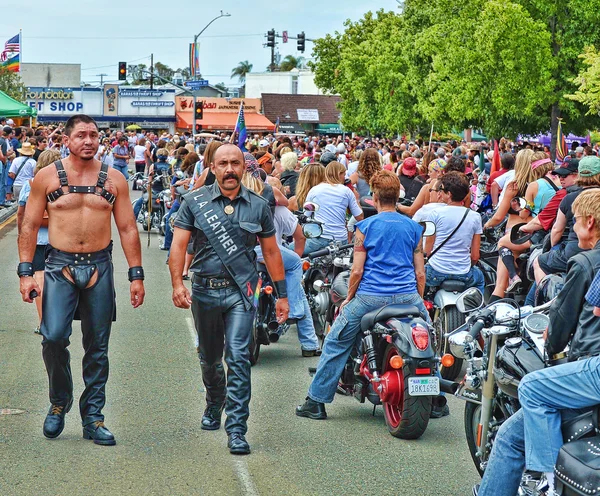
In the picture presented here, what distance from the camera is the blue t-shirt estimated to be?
7.22m

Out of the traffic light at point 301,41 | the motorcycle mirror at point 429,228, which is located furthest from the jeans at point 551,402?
the traffic light at point 301,41

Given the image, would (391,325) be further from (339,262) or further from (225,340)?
(339,262)

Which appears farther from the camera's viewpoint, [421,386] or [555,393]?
[421,386]

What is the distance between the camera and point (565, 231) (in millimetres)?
9109

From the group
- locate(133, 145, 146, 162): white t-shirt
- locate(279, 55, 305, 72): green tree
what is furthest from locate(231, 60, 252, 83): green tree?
locate(133, 145, 146, 162): white t-shirt

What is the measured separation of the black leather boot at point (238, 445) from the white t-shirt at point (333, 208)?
4.77 meters

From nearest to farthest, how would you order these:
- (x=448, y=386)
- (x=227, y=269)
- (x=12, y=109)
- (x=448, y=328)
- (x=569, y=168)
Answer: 1. (x=227, y=269)
2. (x=448, y=386)
3. (x=448, y=328)
4. (x=569, y=168)
5. (x=12, y=109)

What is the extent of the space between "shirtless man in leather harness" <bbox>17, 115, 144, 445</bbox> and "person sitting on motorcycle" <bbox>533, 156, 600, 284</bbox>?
12.5 ft

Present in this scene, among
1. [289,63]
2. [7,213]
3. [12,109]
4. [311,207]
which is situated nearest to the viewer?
[311,207]

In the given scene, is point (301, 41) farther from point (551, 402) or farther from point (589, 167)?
point (551, 402)

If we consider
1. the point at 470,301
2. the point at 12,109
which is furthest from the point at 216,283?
the point at 12,109

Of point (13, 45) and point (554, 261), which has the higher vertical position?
point (13, 45)

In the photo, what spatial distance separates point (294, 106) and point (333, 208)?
93366 mm

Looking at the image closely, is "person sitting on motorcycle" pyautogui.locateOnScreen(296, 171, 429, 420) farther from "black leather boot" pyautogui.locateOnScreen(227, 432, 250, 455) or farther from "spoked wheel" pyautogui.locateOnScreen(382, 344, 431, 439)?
"black leather boot" pyautogui.locateOnScreen(227, 432, 250, 455)
